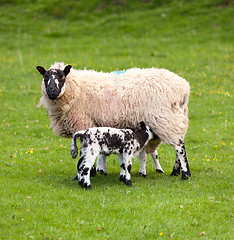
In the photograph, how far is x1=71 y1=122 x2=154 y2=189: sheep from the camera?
8570mm

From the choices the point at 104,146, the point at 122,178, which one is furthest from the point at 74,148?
the point at 122,178

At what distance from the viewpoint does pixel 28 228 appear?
21.9 ft

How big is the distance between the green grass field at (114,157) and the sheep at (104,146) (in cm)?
32

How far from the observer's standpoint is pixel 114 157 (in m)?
11.6

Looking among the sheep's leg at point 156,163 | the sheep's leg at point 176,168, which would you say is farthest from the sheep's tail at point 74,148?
the sheep's leg at point 176,168

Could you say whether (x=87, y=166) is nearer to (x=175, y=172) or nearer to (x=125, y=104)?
(x=125, y=104)

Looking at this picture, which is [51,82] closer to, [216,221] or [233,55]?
[216,221]

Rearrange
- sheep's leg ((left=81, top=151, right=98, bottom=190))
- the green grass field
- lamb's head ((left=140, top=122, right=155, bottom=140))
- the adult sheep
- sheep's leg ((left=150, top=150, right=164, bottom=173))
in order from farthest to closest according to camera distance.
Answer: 1. sheep's leg ((left=150, top=150, right=164, bottom=173))
2. the adult sheep
3. lamb's head ((left=140, top=122, right=155, bottom=140))
4. sheep's leg ((left=81, top=151, right=98, bottom=190))
5. the green grass field

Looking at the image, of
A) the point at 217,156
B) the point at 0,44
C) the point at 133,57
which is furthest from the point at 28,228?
the point at 0,44

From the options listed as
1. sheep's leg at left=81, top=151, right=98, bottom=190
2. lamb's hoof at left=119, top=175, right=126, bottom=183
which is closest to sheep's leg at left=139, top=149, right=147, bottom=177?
lamb's hoof at left=119, top=175, right=126, bottom=183

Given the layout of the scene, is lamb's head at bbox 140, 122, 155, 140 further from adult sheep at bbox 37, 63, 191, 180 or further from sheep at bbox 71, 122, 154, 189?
sheep at bbox 71, 122, 154, 189

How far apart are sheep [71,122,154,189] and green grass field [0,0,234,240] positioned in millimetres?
319

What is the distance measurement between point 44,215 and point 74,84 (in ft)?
11.9

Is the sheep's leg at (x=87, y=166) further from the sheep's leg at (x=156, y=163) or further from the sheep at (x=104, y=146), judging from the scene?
the sheep's leg at (x=156, y=163)
